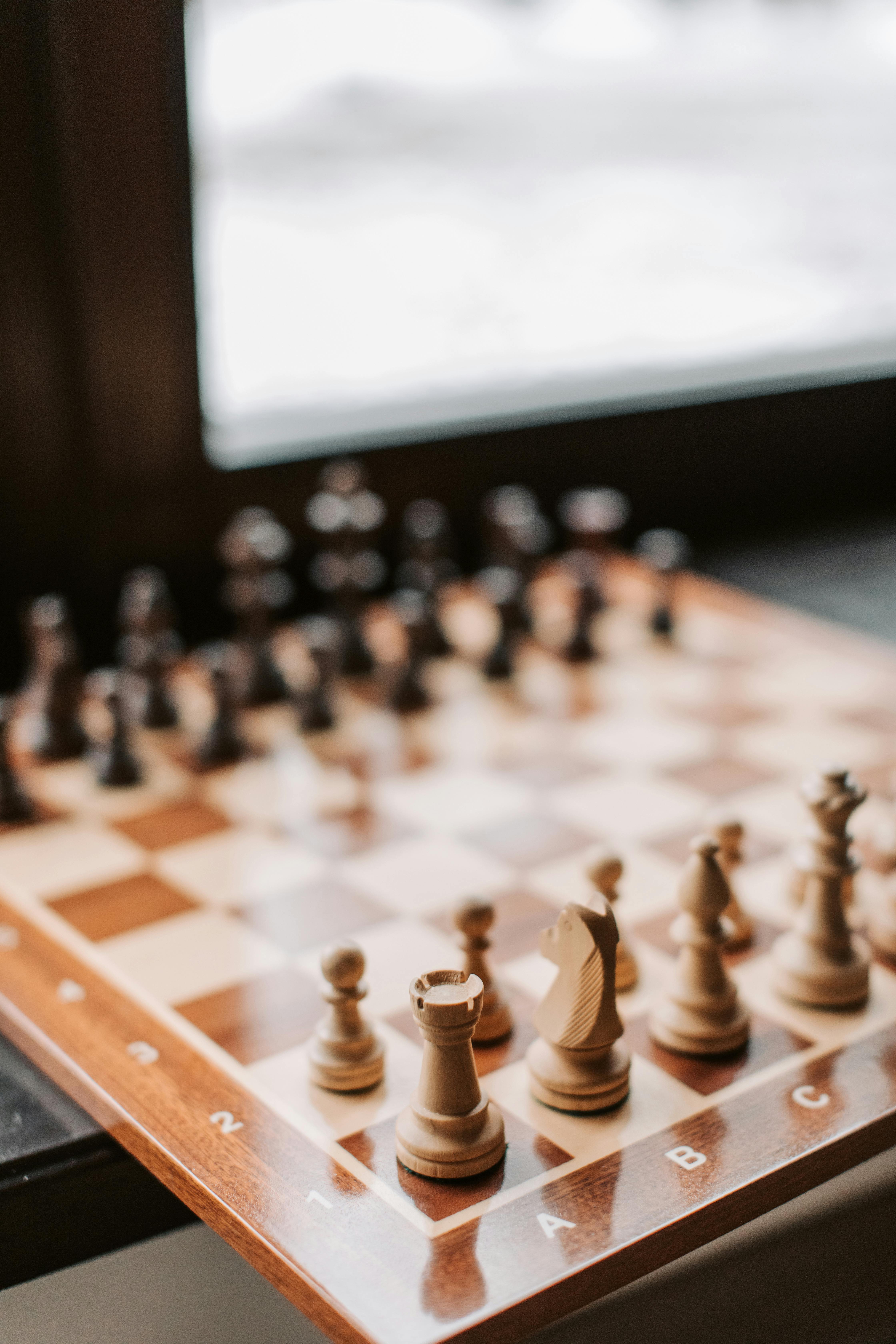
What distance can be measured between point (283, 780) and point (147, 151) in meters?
1.01

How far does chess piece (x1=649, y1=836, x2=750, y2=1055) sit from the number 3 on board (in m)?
0.39

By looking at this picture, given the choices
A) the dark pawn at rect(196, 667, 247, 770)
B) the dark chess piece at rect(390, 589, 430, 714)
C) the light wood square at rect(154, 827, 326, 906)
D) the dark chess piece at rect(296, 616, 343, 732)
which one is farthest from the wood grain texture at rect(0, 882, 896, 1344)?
the dark chess piece at rect(390, 589, 430, 714)

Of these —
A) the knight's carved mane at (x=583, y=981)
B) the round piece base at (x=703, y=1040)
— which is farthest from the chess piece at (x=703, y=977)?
the knight's carved mane at (x=583, y=981)

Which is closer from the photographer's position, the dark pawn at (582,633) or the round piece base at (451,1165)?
the round piece base at (451,1165)

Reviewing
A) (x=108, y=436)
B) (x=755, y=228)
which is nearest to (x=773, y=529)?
(x=755, y=228)

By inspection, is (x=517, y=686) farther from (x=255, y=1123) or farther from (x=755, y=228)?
(x=755, y=228)

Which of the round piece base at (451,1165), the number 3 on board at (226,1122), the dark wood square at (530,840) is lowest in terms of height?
the dark wood square at (530,840)

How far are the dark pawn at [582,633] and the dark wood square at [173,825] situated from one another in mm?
719

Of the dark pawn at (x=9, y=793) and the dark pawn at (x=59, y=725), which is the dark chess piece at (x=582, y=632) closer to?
the dark pawn at (x=59, y=725)

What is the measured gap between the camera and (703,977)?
128 centimetres

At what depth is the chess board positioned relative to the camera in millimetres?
1060

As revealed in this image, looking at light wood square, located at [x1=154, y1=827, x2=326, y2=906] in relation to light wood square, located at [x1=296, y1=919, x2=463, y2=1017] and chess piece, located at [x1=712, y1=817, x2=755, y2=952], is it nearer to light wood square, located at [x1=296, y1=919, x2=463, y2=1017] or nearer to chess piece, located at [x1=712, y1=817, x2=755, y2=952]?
light wood square, located at [x1=296, y1=919, x2=463, y2=1017]

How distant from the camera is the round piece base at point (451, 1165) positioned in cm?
111

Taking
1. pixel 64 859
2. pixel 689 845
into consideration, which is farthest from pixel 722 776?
pixel 64 859
